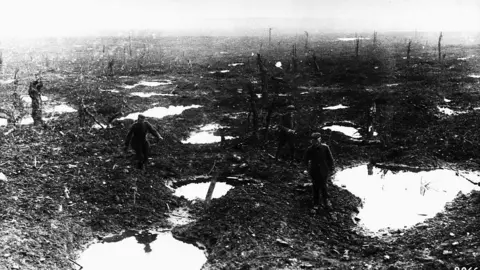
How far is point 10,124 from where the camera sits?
16.3 m

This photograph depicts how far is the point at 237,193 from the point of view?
983cm

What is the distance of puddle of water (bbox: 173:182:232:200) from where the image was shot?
10.7 metres

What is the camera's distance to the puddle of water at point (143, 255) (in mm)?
7422

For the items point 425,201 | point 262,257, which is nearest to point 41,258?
point 262,257

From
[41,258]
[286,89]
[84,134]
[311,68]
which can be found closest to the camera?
[41,258]

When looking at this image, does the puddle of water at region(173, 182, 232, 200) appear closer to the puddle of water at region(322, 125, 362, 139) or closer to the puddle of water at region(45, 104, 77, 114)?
the puddle of water at region(322, 125, 362, 139)

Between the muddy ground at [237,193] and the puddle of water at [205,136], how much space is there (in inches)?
18.2

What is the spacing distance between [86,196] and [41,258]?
8.84 ft

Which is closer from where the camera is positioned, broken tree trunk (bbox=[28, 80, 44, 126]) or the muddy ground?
the muddy ground

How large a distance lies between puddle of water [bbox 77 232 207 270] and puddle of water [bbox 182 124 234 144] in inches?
319

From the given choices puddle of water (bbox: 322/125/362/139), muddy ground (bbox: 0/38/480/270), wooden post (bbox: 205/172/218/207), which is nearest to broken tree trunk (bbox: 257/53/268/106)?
muddy ground (bbox: 0/38/480/270)

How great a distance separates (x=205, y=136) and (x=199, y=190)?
613 centimetres

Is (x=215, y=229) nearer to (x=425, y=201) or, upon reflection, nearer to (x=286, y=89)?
(x=425, y=201)

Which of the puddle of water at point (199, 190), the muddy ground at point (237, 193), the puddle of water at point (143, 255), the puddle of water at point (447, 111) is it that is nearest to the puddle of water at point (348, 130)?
the muddy ground at point (237, 193)
